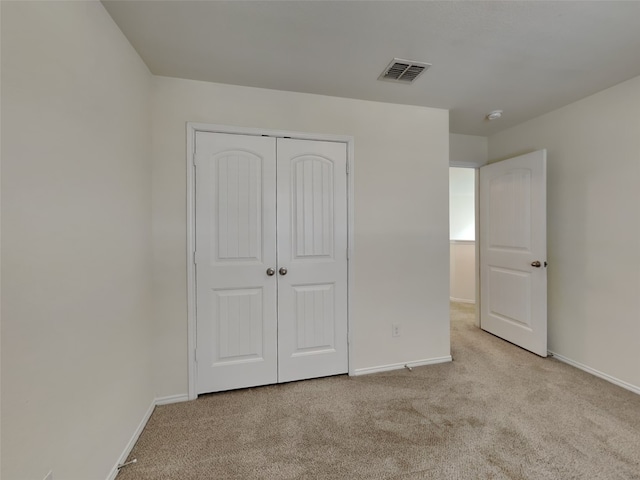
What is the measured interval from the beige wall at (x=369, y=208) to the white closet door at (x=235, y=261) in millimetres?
133

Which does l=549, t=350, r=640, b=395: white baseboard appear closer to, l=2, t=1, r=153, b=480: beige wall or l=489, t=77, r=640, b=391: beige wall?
l=489, t=77, r=640, b=391: beige wall

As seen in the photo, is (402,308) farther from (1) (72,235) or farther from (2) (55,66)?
(2) (55,66)

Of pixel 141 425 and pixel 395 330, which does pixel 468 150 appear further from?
pixel 141 425

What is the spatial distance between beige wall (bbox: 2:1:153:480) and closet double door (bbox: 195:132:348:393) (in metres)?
0.50

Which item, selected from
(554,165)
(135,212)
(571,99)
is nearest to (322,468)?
(135,212)

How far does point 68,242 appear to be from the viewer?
3.83ft

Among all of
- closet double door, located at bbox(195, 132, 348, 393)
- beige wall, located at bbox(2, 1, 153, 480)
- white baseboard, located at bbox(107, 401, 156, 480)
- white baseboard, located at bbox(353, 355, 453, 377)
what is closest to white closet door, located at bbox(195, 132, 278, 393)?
closet double door, located at bbox(195, 132, 348, 393)

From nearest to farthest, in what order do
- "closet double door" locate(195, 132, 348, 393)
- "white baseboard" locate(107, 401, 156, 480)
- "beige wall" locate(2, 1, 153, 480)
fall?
1. "beige wall" locate(2, 1, 153, 480)
2. "white baseboard" locate(107, 401, 156, 480)
3. "closet double door" locate(195, 132, 348, 393)

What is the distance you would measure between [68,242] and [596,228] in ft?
11.8

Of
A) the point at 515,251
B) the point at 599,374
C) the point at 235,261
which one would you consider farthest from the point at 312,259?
the point at 599,374

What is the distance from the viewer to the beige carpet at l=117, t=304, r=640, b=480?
152cm

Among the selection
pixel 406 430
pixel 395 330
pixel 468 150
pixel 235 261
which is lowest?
pixel 406 430

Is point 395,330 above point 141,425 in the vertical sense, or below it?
above

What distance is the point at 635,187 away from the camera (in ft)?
7.32
